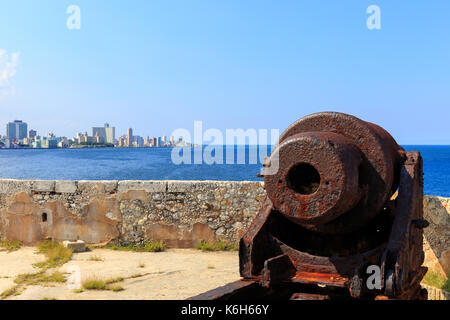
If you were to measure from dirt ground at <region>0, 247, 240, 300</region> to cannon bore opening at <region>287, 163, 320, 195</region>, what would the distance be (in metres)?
2.71

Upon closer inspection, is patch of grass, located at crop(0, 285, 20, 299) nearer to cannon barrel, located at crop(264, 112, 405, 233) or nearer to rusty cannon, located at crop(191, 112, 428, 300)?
rusty cannon, located at crop(191, 112, 428, 300)

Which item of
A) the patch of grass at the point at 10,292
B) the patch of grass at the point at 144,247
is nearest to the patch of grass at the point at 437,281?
the patch of grass at the point at 144,247

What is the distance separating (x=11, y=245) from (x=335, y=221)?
699 cm

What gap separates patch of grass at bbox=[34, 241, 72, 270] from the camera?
7.39 metres

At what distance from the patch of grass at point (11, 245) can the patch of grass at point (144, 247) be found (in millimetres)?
1679

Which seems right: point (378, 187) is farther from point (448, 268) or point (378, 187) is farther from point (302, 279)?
point (448, 268)

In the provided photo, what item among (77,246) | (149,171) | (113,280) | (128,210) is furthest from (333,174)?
(149,171)

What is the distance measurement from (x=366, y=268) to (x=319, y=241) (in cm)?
55

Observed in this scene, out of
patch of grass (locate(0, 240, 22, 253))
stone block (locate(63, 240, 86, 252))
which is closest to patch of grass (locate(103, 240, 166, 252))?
stone block (locate(63, 240, 86, 252))

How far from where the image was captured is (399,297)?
11.1ft

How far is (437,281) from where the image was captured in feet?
19.5

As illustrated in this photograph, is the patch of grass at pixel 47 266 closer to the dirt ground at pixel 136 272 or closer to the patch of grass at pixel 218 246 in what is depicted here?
the dirt ground at pixel 136 272

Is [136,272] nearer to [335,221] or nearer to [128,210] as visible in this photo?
[128,210]
